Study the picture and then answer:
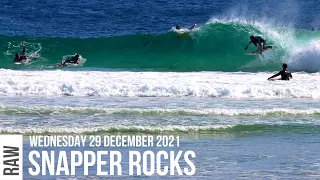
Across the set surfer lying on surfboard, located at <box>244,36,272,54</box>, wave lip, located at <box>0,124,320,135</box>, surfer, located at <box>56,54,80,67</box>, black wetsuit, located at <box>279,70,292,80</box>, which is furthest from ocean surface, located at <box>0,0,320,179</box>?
surfer lying on surfboard, located at <box>244,36,272,54</box>

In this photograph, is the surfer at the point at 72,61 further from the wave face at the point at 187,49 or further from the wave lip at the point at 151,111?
the wave lip at the point at 151,111

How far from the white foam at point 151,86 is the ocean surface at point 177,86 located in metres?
0.03

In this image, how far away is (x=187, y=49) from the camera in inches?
1334

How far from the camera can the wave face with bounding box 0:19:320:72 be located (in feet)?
103

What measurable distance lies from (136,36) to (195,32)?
2.54m

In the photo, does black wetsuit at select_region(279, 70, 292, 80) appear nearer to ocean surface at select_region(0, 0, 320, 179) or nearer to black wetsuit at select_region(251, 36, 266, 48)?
ocean surface at select_region(0, 0, 320, 179)

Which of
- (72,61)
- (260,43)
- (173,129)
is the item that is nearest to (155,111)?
(173,129)

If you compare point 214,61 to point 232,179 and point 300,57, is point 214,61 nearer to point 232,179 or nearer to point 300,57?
point 300,57

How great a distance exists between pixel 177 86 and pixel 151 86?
0.70m

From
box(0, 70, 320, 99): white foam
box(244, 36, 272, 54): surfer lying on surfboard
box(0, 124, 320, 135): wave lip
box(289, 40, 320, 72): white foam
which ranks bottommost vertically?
box(0, 124, 320, 135): wave lip

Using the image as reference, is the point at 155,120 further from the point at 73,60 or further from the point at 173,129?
the point at 73,60

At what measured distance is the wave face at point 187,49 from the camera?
1230 inches

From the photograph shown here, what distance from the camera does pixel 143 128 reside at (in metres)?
17.4

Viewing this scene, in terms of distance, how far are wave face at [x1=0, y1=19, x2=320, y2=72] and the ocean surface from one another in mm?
47
